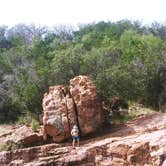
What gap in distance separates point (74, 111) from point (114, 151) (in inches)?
162

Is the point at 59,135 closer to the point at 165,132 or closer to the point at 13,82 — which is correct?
the point at 165,132

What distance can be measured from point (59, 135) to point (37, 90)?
23.0 ft

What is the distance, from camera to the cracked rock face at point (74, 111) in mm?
23391

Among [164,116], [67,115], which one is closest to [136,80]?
[164,116]

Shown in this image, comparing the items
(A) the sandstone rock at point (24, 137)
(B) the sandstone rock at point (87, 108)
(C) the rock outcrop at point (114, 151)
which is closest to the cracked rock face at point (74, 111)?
(B) the sandstone rock at point (87, 108)

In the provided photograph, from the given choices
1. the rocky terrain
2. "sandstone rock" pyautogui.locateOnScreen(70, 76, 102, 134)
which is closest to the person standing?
the rocky terrain

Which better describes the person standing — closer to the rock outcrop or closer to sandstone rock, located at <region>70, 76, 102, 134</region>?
the rock outcrop

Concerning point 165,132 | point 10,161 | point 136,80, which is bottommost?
point 10,161

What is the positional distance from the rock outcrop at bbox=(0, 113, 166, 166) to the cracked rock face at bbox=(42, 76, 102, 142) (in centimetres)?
78

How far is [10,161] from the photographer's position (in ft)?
73.4

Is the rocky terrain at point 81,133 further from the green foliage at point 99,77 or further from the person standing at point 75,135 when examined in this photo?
the green foliage at point 99,77

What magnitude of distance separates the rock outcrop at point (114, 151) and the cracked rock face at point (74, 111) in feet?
2.55

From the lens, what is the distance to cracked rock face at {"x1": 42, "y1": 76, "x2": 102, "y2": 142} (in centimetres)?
2339

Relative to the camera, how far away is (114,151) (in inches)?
809
